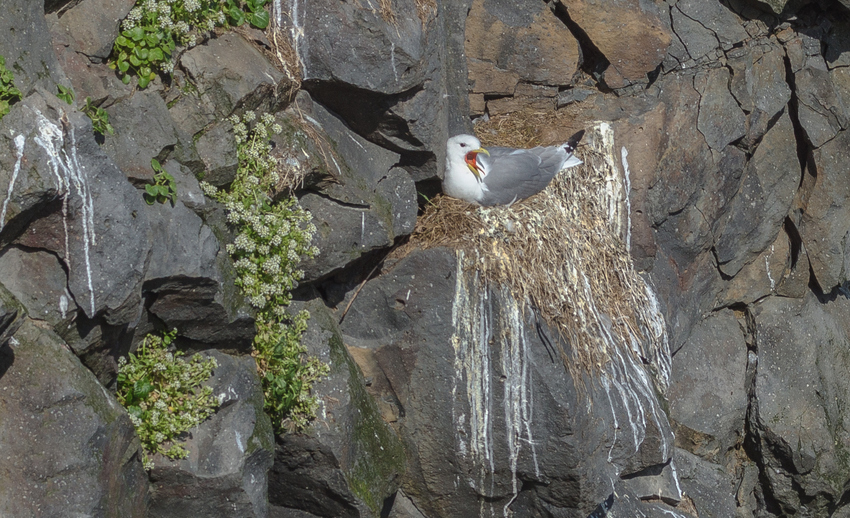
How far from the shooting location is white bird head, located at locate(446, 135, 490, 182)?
521cm

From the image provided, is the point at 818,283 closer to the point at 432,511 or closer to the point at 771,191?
the point at 771,191

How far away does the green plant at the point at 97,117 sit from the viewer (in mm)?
3352

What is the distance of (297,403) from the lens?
173 inches

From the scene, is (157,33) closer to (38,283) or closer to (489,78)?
(38,283)

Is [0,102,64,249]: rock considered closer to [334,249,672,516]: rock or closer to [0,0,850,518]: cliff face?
[0,0,850,518]: cliff face

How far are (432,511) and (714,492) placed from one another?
103 inches

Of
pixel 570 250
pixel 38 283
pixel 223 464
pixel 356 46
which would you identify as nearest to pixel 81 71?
pixel 38 283

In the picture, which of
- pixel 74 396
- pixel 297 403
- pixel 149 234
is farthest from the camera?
pixel 297 403

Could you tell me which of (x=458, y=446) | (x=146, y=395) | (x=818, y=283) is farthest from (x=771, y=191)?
(x=146, y=395)

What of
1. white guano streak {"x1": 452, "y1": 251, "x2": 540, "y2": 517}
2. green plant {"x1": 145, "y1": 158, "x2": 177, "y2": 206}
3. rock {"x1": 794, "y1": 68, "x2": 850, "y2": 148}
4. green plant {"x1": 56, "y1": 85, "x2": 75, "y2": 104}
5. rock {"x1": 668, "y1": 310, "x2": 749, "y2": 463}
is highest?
green plant {"x1": 56, "y1": 85, "x2": 75, "y2": 104}

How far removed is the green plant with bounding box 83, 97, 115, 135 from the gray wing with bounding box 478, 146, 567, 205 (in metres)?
2.50

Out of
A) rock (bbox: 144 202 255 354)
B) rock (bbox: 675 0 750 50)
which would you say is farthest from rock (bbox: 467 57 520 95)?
rock (bbox: 144 202 255 354)

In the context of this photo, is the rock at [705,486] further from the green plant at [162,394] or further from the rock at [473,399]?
the green plant at [162,394]

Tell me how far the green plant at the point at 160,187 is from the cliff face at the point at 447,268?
51 mm
